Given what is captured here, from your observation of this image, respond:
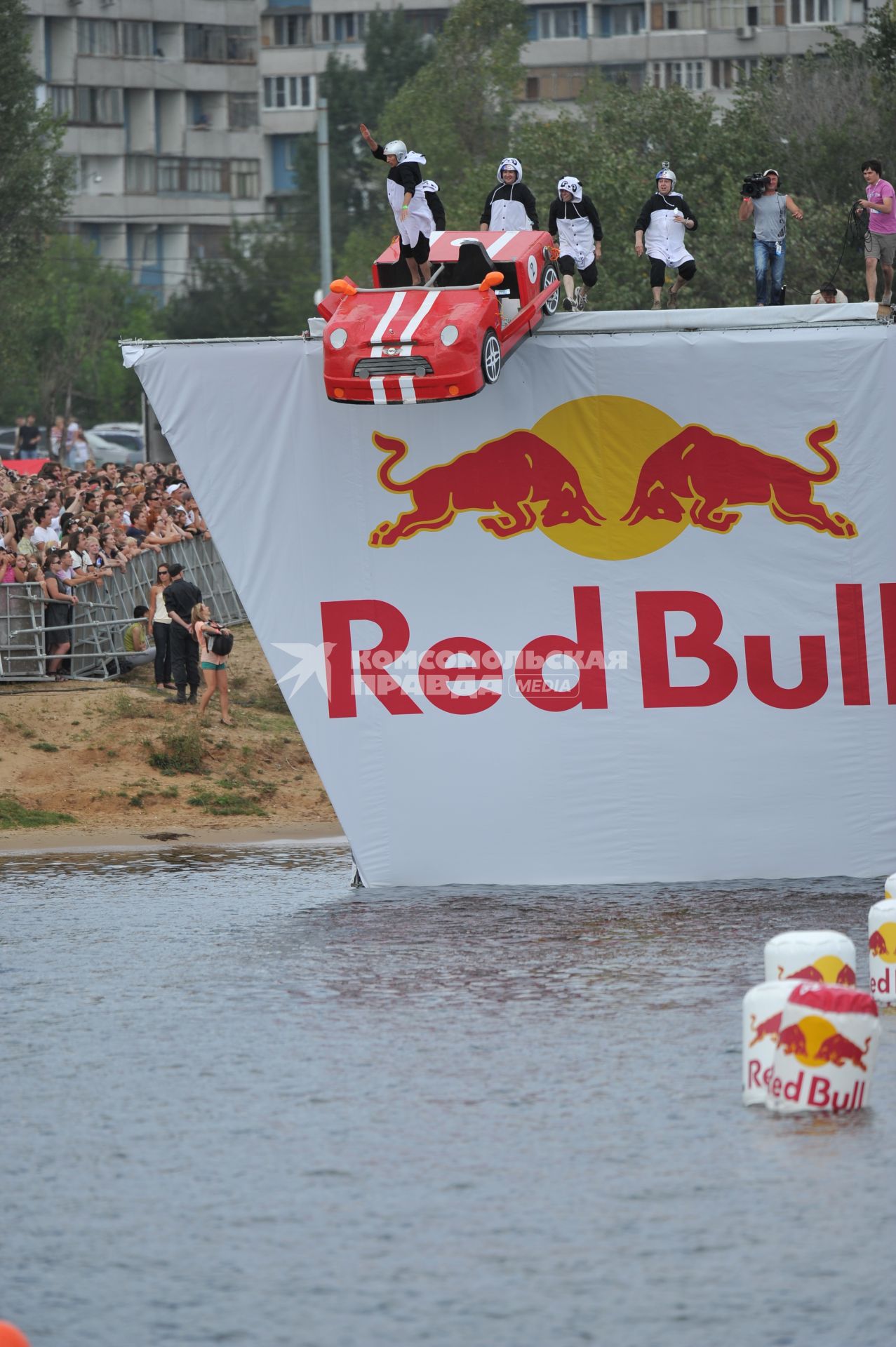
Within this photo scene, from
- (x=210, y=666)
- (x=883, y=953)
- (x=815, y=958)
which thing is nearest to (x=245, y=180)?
(x=210, y=666)

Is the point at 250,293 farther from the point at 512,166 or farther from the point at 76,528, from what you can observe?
the point at 512,166

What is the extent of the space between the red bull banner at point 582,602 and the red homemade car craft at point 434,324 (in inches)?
48.7

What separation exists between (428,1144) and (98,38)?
10756 centimetres

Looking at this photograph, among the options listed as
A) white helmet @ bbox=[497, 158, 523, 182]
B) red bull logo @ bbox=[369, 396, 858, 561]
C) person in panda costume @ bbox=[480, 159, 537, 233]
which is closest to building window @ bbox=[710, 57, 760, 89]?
person in panda costume @ bbox=[480, 159, 537, 233]

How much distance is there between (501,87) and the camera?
281 feet

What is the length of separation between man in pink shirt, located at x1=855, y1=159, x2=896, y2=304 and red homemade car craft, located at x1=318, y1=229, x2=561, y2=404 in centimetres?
408

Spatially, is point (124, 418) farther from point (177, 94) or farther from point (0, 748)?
point (0, 748)

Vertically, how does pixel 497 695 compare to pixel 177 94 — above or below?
below

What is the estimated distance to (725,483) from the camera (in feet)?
73.6

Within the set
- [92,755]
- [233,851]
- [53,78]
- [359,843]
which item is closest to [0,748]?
[92,755]

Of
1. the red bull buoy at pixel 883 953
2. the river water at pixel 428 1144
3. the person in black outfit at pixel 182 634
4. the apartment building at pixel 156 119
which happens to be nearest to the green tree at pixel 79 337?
the apartment building at pixel 156 119

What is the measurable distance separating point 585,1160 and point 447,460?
10.7 m

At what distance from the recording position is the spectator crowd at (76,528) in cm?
3203

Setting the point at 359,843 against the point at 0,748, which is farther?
the point at 0,748
